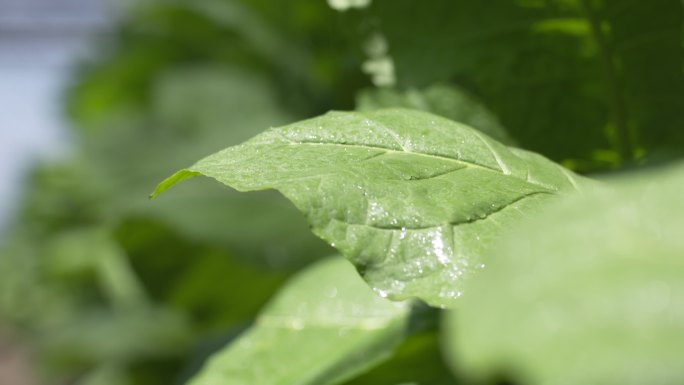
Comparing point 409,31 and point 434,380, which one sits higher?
point 409,31

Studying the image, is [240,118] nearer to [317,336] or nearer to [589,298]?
[317,336]

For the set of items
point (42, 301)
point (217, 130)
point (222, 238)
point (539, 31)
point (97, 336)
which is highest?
point (539, 31)

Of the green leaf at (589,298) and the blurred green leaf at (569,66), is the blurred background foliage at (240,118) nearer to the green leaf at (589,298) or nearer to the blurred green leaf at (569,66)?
the blurred green leaf at (569,66)

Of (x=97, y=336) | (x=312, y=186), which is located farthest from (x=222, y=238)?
(x=312, y=186)

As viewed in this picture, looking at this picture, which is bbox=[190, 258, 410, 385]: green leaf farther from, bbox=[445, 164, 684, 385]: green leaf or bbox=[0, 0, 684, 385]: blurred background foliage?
bbox=[445, 164, 684, 385]: green leaf

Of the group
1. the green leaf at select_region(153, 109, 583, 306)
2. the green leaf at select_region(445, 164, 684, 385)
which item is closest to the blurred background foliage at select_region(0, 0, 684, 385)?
the green leaf at select_region(153, 109, 583, 306)

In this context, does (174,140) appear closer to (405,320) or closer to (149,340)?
(149,340)
